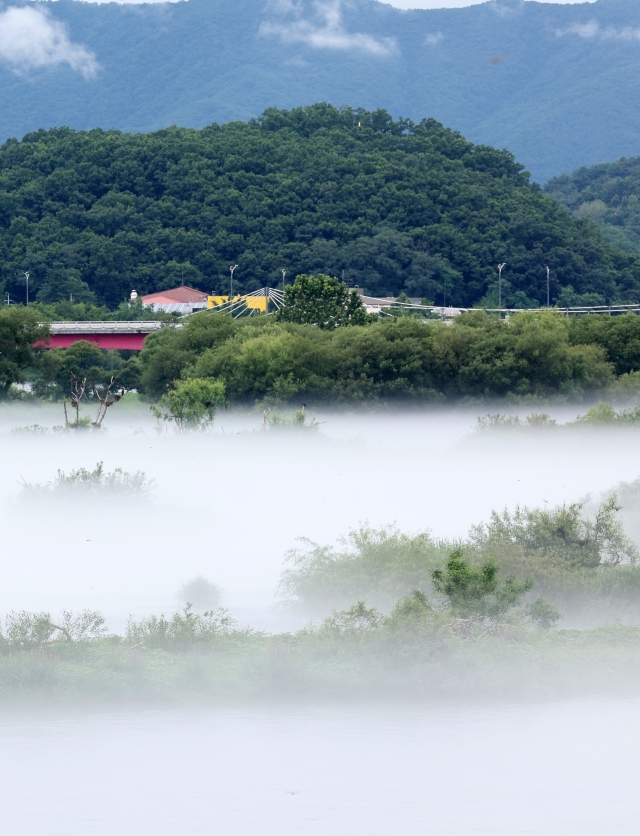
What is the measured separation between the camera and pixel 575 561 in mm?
24062

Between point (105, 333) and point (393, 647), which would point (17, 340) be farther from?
point (393, 647)

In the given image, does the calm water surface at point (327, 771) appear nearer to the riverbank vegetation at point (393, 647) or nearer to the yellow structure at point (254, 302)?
the riverbank vegetation at point (393, 647)

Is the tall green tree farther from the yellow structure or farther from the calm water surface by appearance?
the yellow structure

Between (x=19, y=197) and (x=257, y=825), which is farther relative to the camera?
(x=19, y=197)

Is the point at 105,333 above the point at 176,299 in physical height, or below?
below

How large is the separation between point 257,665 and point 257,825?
499 centimetres

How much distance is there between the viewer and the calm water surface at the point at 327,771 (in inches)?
602

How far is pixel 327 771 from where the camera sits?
663 inches

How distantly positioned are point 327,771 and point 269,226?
15526cm

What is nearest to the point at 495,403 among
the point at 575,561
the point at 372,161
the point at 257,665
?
the point at 575,561

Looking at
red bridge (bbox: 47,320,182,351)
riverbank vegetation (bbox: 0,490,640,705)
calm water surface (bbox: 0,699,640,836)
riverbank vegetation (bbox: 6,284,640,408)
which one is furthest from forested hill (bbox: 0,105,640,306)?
calm water surface (bbox: 0,699,640,836)

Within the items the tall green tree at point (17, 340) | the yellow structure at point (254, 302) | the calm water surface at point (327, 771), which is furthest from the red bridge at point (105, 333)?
the calm water surface at point (327, 771)

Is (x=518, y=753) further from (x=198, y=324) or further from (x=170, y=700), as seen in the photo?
(x=198, y=324)

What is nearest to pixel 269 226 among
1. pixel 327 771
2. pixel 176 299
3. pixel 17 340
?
pixel 176 299
